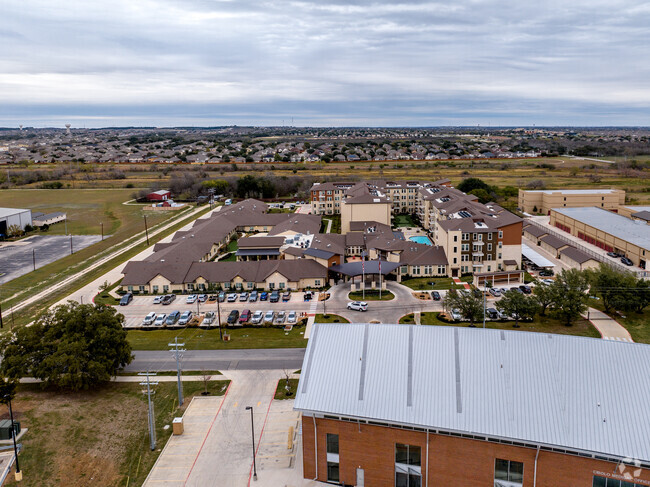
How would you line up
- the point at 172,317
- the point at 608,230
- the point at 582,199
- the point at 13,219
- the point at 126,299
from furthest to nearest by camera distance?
the point at 582,199
the point at 13,219
the point at 608,230
the point at 126,299
the point at 172,317

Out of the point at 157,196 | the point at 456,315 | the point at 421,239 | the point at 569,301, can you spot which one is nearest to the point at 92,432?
the point at 456,315

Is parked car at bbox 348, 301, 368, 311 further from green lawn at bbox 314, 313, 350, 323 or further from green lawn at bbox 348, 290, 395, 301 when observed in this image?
green lawn at bbox 348, 290, 395, 301

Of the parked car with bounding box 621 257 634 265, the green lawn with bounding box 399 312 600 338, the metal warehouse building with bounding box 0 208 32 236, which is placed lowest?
the green lawn with bounding box 399 312 600 338

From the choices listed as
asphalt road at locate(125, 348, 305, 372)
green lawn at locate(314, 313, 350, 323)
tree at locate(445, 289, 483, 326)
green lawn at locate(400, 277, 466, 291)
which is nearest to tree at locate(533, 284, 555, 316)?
tree at locate(445, 289, 483, 326)

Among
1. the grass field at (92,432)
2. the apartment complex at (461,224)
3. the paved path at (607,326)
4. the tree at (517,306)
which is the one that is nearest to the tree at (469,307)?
the tree at (517,306)

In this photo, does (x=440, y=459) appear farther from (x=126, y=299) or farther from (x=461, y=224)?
(x=126, y=299)
